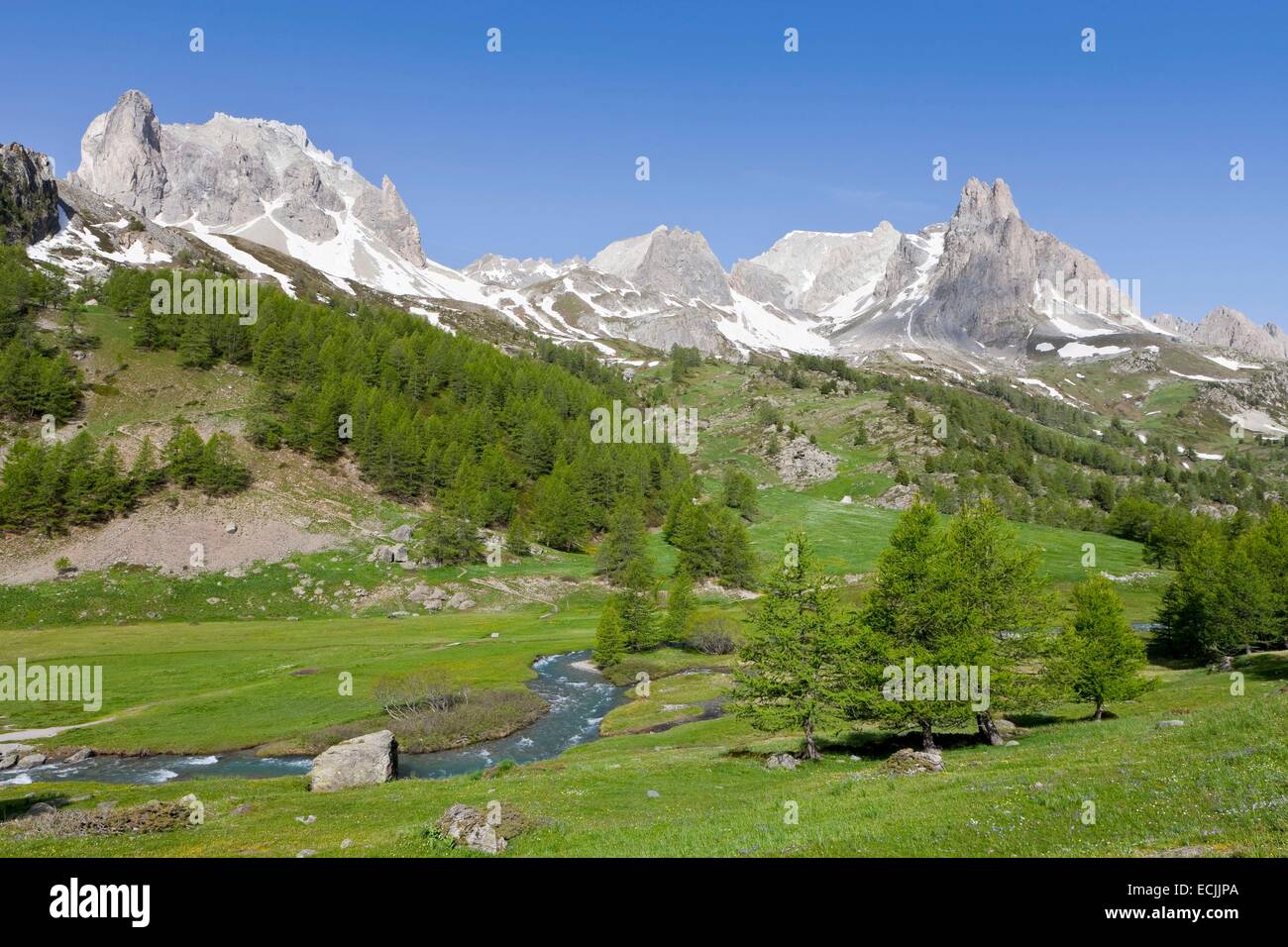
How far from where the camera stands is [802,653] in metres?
39.3

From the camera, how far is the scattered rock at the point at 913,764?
3002 centimetres

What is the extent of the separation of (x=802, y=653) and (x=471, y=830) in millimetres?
22447

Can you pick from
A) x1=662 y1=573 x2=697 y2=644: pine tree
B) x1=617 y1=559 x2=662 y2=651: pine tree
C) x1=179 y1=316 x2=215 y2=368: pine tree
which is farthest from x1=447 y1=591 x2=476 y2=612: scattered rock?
x1=179 y1=316 x2=215 y2=368: pine tree

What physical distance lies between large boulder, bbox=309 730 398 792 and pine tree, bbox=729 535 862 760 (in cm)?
2227

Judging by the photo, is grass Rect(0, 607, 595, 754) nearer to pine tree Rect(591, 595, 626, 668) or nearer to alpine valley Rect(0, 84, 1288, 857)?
alpine valley Rect(0, 84, 1288, 857)

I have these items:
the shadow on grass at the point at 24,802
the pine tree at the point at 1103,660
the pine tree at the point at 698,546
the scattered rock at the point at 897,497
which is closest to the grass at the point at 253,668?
the shadow on grass at the point at 24,802

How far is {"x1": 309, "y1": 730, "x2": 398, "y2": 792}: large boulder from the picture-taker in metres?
39.8

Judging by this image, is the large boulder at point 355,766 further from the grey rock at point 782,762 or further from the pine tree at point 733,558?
the pine tree at point 733,558

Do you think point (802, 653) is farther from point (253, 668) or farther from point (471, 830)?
point (253, 668)

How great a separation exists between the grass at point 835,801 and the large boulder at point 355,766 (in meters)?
1.69

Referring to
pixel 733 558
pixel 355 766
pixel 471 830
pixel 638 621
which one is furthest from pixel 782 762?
pixel 733 558
